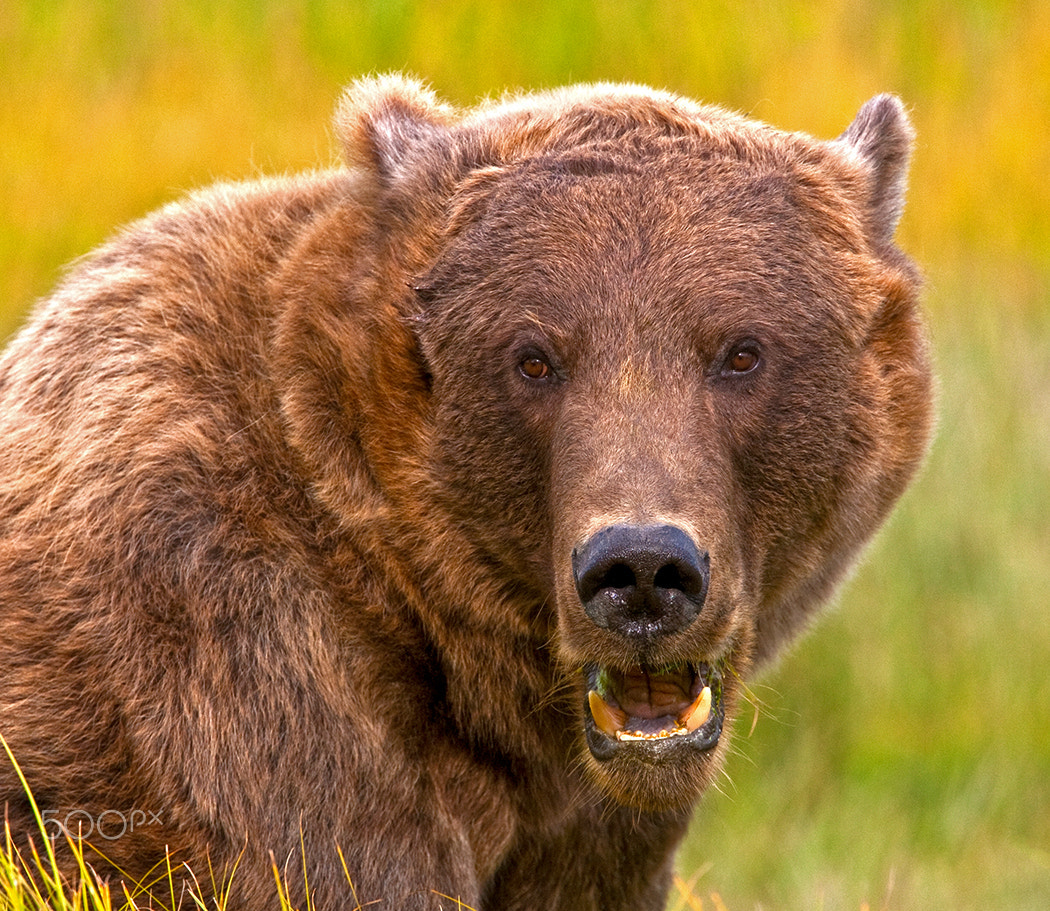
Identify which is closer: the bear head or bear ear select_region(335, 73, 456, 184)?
the bear head

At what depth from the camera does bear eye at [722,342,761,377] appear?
4414 millimetres

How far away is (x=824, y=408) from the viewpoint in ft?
14.9

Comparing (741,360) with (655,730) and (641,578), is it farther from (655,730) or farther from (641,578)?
(655,730)

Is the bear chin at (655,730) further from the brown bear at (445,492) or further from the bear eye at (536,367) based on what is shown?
the bear eye at (536,367)

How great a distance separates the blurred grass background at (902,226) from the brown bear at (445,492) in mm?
5757

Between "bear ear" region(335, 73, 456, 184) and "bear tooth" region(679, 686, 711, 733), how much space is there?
176 cm

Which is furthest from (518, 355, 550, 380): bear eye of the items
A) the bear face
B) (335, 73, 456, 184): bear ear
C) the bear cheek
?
(335, 73, 456, 184): bear ear

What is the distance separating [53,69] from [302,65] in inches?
68.1

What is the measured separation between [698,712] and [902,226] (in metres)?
8.28

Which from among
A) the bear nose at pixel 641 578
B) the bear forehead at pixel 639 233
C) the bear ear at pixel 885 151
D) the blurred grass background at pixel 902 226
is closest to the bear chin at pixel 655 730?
the bear nose at pixel 641 578

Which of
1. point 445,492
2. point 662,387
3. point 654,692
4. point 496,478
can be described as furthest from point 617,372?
point 654,692

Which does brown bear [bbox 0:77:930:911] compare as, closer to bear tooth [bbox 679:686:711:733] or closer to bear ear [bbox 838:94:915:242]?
bear tooth [bbox 679:686:711:733]

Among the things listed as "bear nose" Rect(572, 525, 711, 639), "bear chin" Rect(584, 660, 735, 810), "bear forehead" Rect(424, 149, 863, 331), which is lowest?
"bear chin" Rect(584, 660, 735, 810)

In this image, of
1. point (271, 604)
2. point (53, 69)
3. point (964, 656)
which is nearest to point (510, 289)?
point (271, 604)
